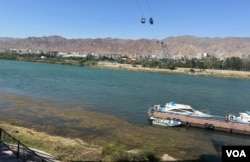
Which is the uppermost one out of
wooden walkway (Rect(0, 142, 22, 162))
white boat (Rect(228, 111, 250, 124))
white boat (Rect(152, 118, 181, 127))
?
wooden walkway (Rect(0, 142, 22, 162))

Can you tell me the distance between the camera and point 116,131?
32406mm

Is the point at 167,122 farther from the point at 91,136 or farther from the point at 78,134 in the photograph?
the point at 78,134

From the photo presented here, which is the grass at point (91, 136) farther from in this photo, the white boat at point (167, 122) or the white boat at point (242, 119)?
the white boat at point (242, 119)

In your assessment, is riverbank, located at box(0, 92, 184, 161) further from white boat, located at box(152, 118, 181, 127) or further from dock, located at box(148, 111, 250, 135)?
dock, located at box(148, 111, 250, 135)

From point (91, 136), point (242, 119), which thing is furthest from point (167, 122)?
point (91, 136)

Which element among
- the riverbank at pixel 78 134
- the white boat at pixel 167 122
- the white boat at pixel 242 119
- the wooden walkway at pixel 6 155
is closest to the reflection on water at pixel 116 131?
the riverbank at pixel 78 134

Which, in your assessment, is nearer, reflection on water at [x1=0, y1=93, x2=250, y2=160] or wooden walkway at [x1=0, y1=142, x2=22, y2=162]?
wooden walkway at [x1=0, y1=142, x2=22, y2=162]

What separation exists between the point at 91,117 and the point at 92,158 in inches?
831

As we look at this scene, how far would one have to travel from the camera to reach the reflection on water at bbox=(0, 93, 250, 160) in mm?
27828

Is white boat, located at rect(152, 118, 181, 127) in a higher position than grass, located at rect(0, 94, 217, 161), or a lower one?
lower

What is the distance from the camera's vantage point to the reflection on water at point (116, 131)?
27.8m

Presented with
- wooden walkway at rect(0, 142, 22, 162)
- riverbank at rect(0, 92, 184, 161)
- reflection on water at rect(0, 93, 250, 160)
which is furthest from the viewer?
reflection on water at rect(0, 93, 250, 160)

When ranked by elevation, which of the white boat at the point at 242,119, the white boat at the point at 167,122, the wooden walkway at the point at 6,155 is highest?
the wooden walkway at the point at 6,155

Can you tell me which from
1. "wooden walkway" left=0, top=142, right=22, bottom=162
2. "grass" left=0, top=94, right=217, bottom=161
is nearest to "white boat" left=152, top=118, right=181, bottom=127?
"grass" left=0, top=94, right=217, bottom=161
